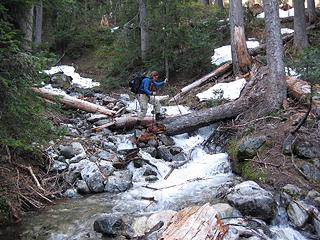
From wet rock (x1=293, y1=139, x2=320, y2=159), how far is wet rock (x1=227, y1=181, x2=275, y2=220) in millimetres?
1576

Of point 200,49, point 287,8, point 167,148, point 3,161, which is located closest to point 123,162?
point 167,148

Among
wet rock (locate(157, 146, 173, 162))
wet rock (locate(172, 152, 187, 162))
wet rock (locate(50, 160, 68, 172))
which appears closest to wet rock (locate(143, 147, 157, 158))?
wet rock (locate(157, 146, 173, 162))

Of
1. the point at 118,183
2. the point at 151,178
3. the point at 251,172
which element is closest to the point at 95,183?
the point at 118,183

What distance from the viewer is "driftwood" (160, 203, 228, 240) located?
5.05 m

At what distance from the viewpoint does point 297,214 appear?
6.46 meters

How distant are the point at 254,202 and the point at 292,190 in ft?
3.42

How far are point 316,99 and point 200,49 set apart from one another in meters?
7.41

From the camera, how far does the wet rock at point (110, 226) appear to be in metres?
6.21

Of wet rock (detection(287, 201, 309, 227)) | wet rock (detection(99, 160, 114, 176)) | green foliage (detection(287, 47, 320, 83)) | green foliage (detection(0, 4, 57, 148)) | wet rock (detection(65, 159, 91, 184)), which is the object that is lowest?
wet rock (detection(287, 201, 309, 227))

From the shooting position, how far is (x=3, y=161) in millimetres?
7727

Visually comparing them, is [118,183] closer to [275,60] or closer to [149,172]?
[149,172]

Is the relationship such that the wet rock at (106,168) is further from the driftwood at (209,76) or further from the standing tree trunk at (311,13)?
the standing tree trunk at (311,13)

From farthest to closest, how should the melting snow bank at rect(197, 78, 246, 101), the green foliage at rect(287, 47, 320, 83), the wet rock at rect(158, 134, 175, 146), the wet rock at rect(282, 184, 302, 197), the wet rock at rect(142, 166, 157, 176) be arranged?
the melting snow bank at rect(197, 78, 246, 101) → the wet rock at rect(158, 134, 175, 146) → the green foliage at rect(287, 47, 320, 83) → the wet rock at rect(142, 166, 157, 176) → the wet rock at rect(282, 184, 302, 197)

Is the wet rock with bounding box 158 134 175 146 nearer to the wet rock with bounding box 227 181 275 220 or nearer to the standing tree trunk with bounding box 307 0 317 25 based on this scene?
the wet rock with bounding box 227 181 275 220
